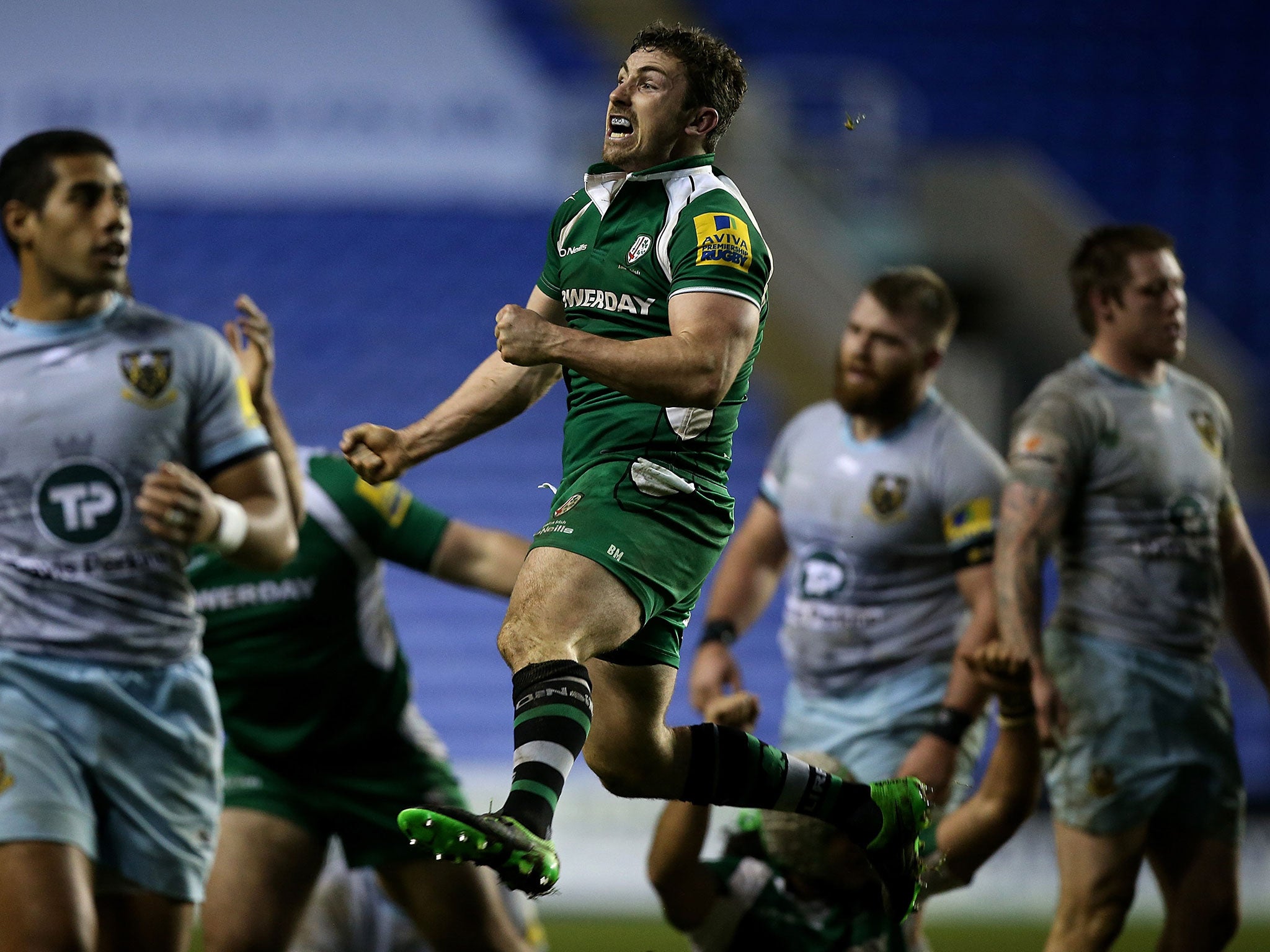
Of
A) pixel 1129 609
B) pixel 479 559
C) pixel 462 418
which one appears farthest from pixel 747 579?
pixel 462 418

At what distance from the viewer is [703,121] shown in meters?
3.21

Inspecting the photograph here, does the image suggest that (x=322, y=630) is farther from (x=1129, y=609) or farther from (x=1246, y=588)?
(x=1246, y=588)

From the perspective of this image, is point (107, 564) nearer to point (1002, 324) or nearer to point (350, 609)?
point (350, 609)

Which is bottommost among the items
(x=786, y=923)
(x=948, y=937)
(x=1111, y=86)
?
(x=948, y=937)

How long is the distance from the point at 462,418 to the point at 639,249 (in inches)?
20.1

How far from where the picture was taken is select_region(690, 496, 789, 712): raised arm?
5039 millimetres

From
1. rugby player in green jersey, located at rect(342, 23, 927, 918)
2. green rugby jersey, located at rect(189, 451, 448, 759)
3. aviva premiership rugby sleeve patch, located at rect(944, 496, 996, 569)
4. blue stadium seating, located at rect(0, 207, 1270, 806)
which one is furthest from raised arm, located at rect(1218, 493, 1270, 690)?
blue stadium seating, located at rect(0, 207, 1270, 806)

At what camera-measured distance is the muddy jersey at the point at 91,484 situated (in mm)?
3785

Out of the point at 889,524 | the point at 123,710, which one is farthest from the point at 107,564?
the point at 889,524

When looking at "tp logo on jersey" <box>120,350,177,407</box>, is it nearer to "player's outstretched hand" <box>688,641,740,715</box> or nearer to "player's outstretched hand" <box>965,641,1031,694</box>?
"player's outstretched hand" <box>688,641,740,715</box>

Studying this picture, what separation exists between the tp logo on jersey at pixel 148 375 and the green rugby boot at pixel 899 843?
1887 mm

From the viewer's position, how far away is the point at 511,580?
4.50 meters

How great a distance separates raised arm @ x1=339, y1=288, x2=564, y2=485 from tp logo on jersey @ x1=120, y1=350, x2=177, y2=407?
2.76 feet

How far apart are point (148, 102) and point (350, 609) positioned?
8935 millimetres
